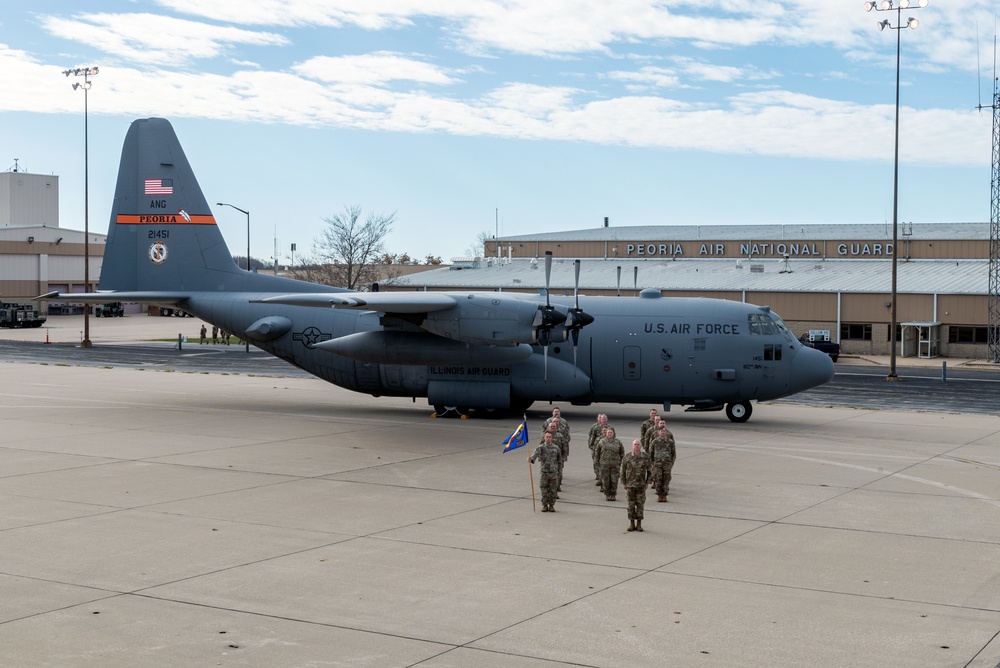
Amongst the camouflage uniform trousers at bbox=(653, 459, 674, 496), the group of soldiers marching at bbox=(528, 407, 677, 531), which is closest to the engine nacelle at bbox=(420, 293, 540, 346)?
the group of soldiers marching at bbox=(528, 407, 677, 531)

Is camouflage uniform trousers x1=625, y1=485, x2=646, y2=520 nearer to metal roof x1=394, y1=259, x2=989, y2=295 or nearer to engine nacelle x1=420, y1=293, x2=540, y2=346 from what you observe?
engine nacelle x1=420, y1=293, x2=540, y2=346

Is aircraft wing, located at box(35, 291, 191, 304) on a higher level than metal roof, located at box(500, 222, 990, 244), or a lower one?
lower

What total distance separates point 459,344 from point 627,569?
604 inches

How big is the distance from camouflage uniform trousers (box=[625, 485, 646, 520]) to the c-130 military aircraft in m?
10.2

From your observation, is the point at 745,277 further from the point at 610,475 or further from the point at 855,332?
the point at 610,475

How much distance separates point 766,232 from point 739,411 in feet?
244

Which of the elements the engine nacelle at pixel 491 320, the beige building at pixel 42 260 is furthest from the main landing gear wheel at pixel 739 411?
the beige building at pixel 42 260

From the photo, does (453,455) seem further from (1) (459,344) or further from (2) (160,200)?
(2) (160,200)

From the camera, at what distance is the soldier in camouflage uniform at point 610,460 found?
19234 mm

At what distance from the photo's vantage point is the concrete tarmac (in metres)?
11.4

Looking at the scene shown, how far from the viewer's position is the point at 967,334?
2483 inches

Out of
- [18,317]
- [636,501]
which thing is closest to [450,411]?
[636,501]

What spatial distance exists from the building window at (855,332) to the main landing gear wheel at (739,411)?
36830 mm

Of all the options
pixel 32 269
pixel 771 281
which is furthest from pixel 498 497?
pixel 32 269
